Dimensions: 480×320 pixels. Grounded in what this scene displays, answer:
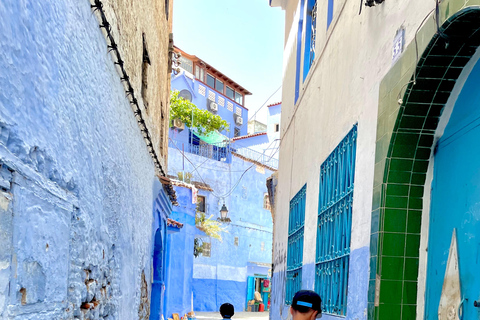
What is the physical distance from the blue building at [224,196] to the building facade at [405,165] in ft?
72.1

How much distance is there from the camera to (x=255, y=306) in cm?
3375

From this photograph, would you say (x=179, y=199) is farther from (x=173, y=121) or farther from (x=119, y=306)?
(x=119, y=306)

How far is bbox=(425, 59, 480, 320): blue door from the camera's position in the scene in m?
3.24

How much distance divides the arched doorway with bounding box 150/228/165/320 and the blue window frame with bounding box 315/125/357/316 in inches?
261

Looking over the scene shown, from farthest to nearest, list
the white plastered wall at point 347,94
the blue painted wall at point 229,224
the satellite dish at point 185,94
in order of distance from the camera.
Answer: the satellite dish at point 185,94, the blue painted wall at point 229,224, the white plastered wall at point 347,94

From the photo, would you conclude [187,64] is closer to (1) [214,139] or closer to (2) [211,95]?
(2) [211,95]

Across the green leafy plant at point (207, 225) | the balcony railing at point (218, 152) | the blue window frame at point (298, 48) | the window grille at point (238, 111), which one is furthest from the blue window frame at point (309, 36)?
the window grille at point (238, 111)

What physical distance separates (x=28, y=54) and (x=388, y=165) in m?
2.40

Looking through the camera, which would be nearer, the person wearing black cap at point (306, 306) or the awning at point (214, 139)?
the person wearing black cap at point (306, 306)

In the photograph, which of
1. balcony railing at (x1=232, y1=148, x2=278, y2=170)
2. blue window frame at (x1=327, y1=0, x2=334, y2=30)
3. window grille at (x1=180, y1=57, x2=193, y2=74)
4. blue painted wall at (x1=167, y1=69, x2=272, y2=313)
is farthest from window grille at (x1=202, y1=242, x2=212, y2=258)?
blue window frame at (x1=327, y1=0, x2=334, y2=30)

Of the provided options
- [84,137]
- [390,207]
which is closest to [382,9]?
[390,207]

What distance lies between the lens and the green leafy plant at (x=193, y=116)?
29.1 m

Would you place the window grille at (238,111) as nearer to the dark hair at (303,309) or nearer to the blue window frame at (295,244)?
the blue window frame at (295,244)

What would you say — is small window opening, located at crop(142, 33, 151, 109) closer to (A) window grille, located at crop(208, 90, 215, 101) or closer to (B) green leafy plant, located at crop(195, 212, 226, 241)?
(B) green leafy plant, located at crop(195, 212, 226, 241)
